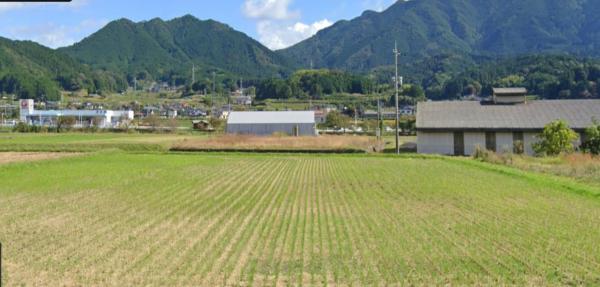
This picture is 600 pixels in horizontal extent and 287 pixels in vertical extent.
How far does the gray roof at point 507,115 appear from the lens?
122 feet

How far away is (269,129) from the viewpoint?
61.2 m

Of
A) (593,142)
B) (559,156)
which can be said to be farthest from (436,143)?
(593,142)

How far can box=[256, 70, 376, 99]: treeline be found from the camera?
473ft

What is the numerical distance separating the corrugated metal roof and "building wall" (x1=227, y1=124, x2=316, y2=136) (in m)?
0.39

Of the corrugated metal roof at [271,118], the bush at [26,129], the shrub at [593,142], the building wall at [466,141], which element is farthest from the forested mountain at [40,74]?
the shrub at [593,142]

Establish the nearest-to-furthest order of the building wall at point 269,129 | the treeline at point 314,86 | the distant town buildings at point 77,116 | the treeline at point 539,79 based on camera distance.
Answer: the building wall at point 269,129, the distant town buildings at point 77,116, the treeline at point 539,79, the treeline at point 314,86

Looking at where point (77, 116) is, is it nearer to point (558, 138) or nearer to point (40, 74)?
point (558, 138)

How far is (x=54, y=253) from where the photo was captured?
9148 mm

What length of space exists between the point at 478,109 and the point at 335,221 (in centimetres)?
3045

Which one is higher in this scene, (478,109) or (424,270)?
(478,109)

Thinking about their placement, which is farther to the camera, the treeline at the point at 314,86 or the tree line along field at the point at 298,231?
the treeline at the point at 314,86

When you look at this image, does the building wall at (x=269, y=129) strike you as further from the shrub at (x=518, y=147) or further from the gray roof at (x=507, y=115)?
the shrub at (x=518, y=147)

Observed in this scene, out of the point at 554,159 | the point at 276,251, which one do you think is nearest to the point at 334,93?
the point at 554,159

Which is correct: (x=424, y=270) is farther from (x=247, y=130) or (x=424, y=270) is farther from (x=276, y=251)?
(x=247, y=130)
